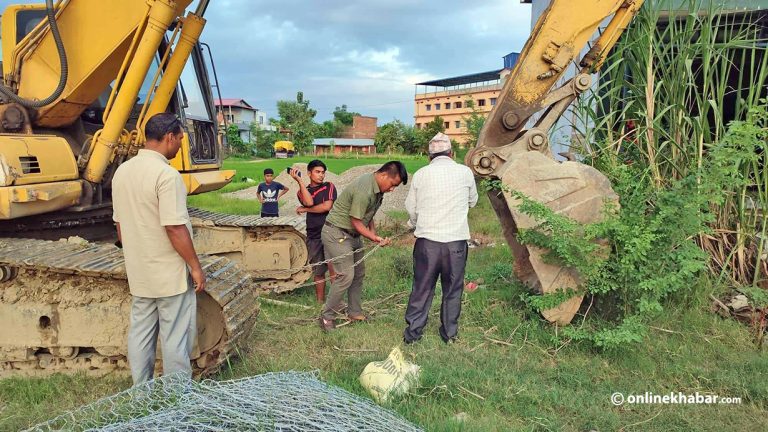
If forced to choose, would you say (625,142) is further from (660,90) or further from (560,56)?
(560,56)

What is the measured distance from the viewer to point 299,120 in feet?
196

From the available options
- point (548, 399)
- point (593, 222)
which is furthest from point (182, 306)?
point (593, 222)

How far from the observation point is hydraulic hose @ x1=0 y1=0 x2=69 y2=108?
4.46 meters

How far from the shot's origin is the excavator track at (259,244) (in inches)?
249

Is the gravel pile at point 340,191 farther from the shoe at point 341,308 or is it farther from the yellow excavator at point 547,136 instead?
the yellow excavator at point 547,136

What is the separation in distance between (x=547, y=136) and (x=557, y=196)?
0.62 metres

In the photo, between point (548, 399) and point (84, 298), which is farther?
point (84, 298)

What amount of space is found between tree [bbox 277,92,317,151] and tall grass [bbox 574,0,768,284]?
53166mm

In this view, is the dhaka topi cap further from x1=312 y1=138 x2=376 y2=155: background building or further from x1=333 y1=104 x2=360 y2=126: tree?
x1=333 y1=104 x2=360 y2=126: tree

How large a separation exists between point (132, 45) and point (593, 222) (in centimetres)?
391

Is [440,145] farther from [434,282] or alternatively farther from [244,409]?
[244,409]

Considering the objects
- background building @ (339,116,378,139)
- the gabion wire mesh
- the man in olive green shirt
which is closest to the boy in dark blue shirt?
the man in olive green shirt

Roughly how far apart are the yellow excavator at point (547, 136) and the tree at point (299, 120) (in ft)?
175

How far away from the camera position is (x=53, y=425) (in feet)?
10.7
